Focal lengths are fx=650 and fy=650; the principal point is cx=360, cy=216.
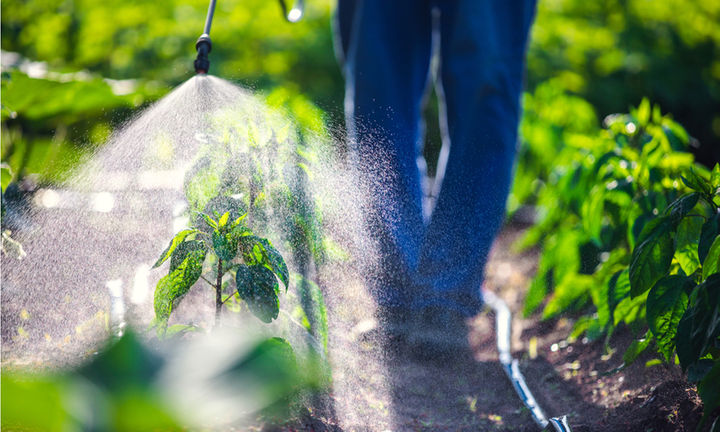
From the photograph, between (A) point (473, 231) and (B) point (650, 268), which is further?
(A) point (473, 231)

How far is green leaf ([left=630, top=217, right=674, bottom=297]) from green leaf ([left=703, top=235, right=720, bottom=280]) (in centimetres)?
10

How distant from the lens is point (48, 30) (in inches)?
156

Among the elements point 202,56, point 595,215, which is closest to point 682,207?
point 595,215

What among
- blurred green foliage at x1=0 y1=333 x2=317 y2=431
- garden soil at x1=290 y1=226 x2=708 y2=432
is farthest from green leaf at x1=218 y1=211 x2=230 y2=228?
blurred green foliage at x1=0 y1=333 x2=317 y2=431

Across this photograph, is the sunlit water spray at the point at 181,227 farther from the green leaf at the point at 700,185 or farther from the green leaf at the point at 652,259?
the green leaf at the point at 700,185

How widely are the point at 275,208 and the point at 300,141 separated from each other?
24 cm

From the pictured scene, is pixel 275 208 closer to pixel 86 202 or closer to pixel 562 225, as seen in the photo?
pixel 86 202

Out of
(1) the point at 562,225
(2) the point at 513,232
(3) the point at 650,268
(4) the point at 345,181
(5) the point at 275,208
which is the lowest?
(3) the point at 650,268

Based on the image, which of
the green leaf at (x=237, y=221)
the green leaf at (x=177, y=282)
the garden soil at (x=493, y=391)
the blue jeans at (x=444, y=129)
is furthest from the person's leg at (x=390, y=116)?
the green leaf at (x=177, y=282)

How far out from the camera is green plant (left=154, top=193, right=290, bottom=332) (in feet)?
3.69

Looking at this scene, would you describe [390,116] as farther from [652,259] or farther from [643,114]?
[652,259]

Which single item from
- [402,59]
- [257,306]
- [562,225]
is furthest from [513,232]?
[257,306]

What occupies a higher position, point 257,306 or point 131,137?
point 131,137

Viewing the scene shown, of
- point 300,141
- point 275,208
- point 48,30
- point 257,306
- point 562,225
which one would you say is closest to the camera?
point 257,306
